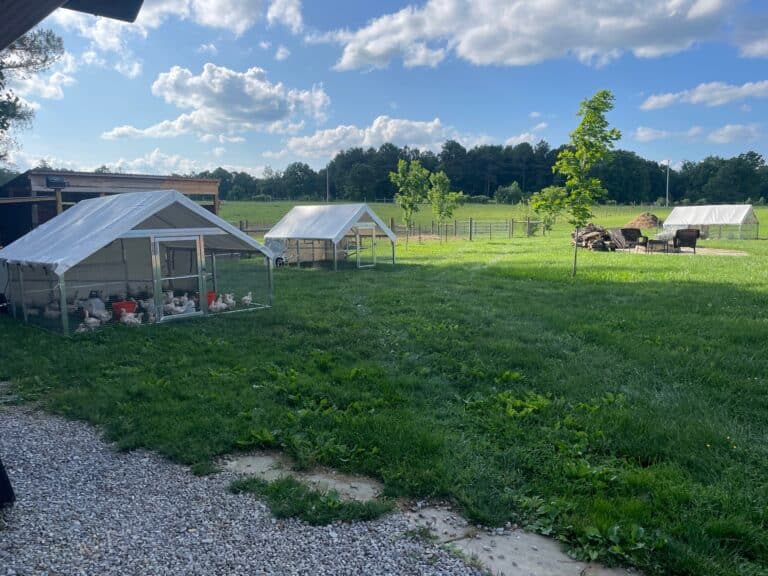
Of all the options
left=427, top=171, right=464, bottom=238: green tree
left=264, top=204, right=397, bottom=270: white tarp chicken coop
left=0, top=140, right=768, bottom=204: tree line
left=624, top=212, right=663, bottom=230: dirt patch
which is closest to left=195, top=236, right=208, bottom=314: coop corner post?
left=264, top=204, right=397, bottom=270: white tarp chicken coop

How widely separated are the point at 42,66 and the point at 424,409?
20659mm

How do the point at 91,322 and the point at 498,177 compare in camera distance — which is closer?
the point at 91,322

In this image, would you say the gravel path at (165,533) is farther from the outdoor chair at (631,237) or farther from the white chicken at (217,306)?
the outdoor chair at (631,237)

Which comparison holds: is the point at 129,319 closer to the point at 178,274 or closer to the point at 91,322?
the point at 91,322

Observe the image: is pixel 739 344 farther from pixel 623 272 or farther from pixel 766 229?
pixel 766 229

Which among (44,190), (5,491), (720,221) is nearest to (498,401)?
(5,491)

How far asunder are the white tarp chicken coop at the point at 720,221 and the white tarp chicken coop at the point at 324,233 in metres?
25.6

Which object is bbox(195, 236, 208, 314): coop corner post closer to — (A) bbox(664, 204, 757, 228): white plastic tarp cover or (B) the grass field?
(B) the grass field

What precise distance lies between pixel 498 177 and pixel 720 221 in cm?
6052

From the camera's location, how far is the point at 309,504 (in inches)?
160

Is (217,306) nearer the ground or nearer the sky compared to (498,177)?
nearer the ground

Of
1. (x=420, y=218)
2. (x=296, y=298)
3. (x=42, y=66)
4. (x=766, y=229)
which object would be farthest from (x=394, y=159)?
(x=296, y=298)

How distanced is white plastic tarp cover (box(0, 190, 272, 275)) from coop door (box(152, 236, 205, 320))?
30.4 inches

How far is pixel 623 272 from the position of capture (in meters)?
16.9
